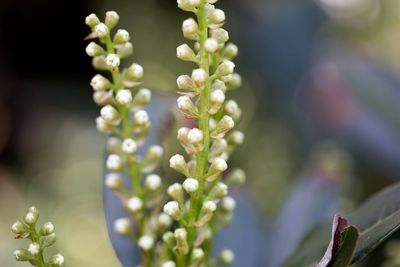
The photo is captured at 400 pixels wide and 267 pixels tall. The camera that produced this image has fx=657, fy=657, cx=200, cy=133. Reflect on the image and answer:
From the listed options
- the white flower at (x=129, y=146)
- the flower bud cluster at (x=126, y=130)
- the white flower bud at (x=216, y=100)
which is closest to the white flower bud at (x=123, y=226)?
the flower bud cluster at (x=126, y=130)

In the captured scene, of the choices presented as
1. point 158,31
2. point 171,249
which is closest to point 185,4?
point 171,249

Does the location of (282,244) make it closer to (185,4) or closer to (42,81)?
A: (185,4)

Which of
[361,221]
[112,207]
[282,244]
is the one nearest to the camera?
[361,221]

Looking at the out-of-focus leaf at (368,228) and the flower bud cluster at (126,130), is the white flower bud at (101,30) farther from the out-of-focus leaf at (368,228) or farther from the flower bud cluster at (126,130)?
the out-of-focus leaf at (368,228)

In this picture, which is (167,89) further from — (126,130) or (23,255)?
(23,255)

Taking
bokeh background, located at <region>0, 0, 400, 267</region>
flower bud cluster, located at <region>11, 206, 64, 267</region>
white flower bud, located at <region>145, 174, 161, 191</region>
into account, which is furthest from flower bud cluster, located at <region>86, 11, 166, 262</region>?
bokeh background, located at <region>0, 0, 400, 267</region>

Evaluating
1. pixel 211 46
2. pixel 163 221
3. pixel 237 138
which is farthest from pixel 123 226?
pixel 211 46
